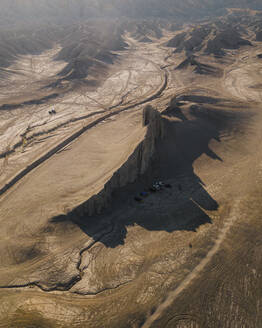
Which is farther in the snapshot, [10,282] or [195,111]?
[195,111]

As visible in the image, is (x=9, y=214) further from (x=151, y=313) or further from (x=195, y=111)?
(x=195, y=111)

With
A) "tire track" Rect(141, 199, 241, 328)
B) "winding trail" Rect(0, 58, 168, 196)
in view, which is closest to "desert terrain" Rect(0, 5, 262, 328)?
"tire track" Rect(141, 199, 241, 328)

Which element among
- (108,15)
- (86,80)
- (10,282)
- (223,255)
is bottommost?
(10,282)

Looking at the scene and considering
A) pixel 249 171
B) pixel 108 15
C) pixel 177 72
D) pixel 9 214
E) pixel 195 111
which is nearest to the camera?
pixel 9 214

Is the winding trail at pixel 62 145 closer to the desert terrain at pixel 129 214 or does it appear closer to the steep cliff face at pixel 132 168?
the desert terrain at pixel 129 214

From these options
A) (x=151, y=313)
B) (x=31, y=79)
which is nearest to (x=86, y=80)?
(x=31, y=79)

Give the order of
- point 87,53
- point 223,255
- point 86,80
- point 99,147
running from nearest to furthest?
point 223,255 < point 99,147 < point 86,80 < point 87,53

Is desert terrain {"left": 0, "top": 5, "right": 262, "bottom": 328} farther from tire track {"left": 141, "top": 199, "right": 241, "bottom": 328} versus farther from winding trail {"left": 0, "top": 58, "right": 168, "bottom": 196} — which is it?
winding trail {"left": 0, "top": 58, "right": 168, "bottom": 196}
